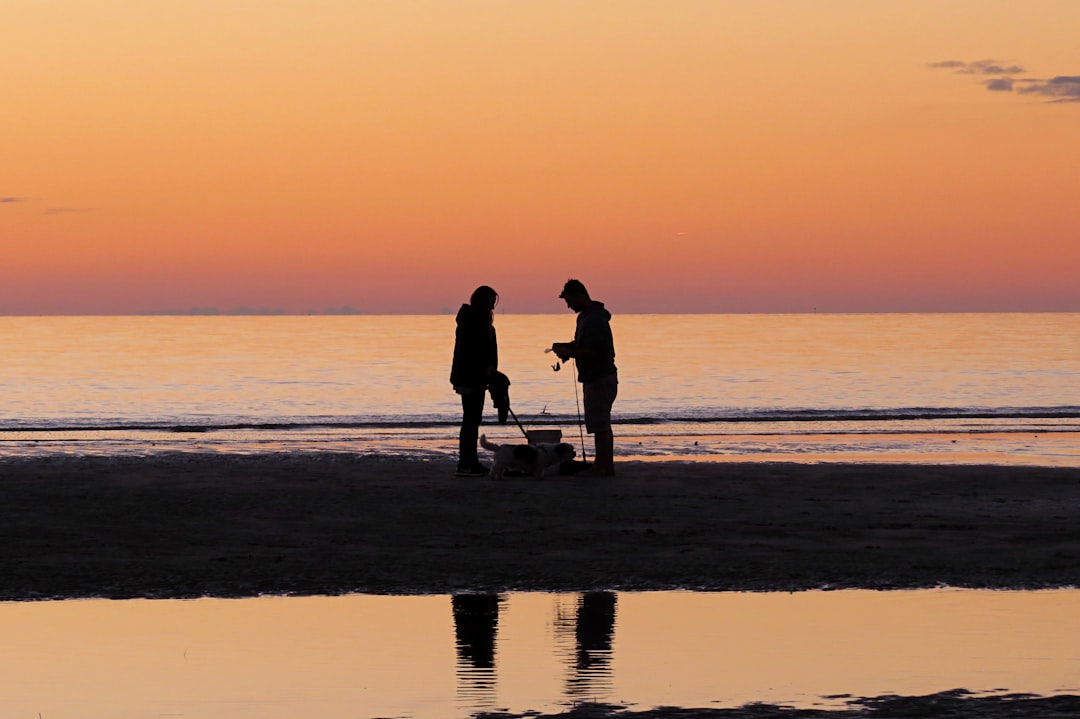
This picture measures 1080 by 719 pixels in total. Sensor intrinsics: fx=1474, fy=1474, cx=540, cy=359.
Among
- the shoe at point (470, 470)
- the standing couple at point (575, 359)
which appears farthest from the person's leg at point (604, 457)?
the shoe at point (470, 470)

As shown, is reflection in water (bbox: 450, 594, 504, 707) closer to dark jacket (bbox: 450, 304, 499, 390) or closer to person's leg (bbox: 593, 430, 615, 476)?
dark jacket (bbox: 450, 304, 499, 390)

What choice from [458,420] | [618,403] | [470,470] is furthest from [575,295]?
[618,403]

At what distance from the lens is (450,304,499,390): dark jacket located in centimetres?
1614

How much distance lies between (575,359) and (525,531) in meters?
4.12

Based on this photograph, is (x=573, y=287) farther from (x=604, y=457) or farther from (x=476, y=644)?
(x=476, y=644)

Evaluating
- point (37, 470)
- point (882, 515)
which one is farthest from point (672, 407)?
point (882, 515)

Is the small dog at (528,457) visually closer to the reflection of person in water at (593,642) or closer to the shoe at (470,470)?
the shoe at (470,470)

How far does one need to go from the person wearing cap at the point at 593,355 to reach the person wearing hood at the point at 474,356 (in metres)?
0.85

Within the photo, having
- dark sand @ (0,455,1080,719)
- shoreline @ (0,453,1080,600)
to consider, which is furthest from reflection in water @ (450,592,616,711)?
shoreline @ (0,453,1080,600)

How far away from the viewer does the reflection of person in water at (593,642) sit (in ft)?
22.4

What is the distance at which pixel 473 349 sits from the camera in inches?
639

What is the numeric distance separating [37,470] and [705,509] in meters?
8.70

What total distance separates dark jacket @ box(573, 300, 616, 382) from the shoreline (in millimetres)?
1203

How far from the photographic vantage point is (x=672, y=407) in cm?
3912
